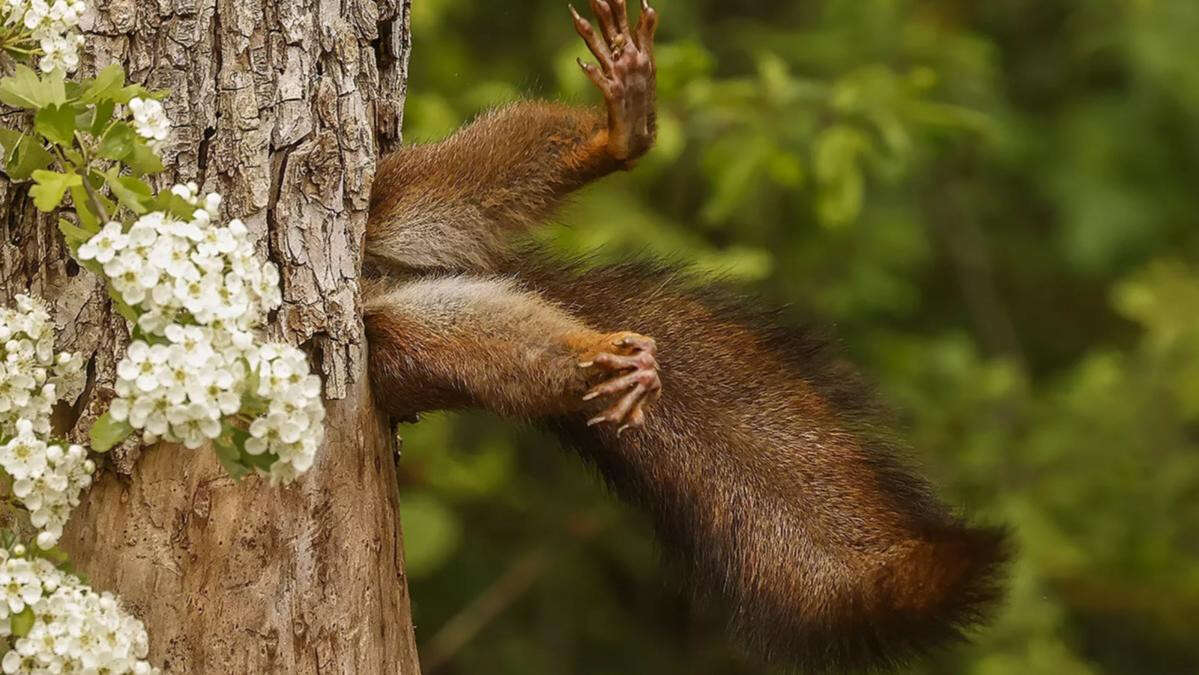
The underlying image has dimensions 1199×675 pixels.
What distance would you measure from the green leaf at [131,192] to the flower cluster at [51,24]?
8.2 inches

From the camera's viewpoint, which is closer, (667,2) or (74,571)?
(74,571)

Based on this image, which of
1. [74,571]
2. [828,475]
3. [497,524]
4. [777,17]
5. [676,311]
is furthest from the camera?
[777,17]

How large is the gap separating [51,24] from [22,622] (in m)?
0.80

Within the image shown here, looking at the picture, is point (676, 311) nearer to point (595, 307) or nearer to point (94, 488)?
point (595, 307)

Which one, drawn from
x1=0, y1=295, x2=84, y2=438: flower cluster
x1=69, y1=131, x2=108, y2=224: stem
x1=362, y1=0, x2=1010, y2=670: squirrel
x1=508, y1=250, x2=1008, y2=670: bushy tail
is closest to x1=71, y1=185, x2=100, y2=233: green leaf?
x1=69, y1=131, x2=108, y2=224: stem

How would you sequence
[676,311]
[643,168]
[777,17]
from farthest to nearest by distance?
[777,17] → [643,168] → [676,311]

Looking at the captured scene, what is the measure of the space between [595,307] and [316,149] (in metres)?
0.68

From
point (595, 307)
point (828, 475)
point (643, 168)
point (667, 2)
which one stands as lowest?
point (828, 475)

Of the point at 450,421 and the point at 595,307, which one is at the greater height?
the point at 595,307

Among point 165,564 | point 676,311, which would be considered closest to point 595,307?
point 676,311

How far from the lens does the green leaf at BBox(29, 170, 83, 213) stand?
1.89 metres

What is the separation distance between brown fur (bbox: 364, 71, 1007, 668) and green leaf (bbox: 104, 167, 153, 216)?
61cm

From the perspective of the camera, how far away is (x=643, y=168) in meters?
5.14

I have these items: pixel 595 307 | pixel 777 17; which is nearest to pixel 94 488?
pixel 595 307
